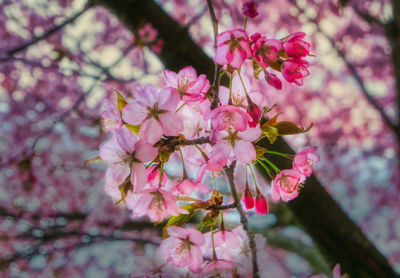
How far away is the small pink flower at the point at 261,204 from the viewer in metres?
0.80

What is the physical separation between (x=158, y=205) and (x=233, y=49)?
38 cm

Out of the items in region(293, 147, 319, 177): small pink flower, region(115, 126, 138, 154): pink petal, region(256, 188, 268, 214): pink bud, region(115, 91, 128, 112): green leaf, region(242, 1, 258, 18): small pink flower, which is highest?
region(242, 1, 258, 18): small pink flower

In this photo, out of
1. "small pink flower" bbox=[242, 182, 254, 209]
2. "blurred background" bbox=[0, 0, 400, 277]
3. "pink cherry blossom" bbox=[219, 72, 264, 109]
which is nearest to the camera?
"pink cherry blossom" bbox=[219, 72, 264, 109]

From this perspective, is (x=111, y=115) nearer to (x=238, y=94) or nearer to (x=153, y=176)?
(x=153, y=176)

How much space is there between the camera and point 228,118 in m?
0.61

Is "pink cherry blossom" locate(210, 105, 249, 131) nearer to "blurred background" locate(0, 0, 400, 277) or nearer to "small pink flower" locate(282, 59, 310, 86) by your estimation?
"small pink flower" locate(282, 59, 310, 86)

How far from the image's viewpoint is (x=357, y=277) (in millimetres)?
1341

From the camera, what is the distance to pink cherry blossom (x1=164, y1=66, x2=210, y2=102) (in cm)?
66

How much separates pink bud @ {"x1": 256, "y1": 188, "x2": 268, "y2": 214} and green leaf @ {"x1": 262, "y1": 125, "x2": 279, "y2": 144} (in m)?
0.19

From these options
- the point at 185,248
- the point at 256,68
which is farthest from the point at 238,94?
the point at 185,248

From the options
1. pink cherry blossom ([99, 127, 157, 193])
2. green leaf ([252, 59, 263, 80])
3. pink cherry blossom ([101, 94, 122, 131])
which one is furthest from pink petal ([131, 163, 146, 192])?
green leaf ([252, 59, 263, 80])

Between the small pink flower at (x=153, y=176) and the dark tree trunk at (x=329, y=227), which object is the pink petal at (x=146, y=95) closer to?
the small pink flower at (x=153, y=176)

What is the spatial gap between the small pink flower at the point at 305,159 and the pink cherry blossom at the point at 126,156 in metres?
0.34

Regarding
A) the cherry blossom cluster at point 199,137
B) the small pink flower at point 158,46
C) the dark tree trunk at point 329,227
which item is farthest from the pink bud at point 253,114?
the small pink flower at point 158,46
